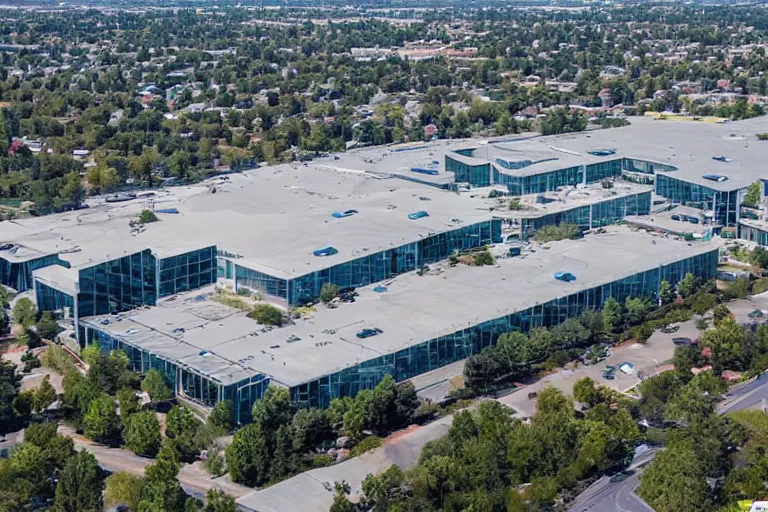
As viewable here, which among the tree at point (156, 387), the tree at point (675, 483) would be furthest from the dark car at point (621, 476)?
the tree at point (156, 387)

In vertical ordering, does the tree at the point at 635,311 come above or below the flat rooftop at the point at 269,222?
below

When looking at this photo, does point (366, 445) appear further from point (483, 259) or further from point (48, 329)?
point (483, 259)

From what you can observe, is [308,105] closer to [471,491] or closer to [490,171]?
[490,171]

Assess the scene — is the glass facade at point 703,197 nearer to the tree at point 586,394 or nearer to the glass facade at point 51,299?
the tree at point 586,394

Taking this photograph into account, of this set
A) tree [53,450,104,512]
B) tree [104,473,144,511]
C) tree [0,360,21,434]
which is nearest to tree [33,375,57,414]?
tree [0,360,21,434]

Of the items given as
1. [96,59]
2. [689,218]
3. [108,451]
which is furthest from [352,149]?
→ [96,59]

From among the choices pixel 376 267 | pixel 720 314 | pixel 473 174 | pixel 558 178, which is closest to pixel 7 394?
pixel 376 267
